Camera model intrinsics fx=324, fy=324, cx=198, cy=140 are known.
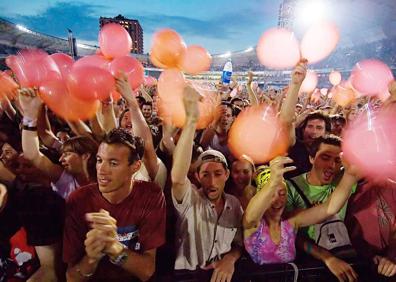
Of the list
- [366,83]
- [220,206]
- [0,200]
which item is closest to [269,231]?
[220,206]

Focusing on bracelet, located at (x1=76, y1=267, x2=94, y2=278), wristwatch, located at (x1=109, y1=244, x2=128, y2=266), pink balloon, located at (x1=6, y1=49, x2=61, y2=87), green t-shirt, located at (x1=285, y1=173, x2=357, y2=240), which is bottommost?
bracelet, located at (x1=76, y1=267, x2=94, y2=278)

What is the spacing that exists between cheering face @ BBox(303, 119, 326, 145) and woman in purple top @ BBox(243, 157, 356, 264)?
64.7 inches

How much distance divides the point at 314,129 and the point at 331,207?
1.78 metres

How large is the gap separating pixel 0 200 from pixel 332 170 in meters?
2.24

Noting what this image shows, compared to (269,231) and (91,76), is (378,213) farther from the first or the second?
(91,76)

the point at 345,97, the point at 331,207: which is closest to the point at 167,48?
the point at 331,207

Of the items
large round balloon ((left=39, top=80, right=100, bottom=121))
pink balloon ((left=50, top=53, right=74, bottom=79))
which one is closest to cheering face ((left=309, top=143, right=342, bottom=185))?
large round balloon ((left=39, top=80, right=100, bottom=121))

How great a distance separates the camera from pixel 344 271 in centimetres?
191

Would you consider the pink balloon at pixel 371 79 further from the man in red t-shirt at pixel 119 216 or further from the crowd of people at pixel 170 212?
the man in red t-shirt at pixel 119 216

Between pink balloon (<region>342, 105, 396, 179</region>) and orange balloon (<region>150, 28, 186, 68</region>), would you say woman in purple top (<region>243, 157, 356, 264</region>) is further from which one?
orange balloon (<region>150, 28, 186, 68</region>)

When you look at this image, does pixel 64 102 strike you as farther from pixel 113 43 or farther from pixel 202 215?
pixel 202 215

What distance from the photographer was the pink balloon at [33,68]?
2.75 m

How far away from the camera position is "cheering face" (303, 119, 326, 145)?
3.71 metres

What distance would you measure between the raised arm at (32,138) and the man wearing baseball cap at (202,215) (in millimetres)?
1037
